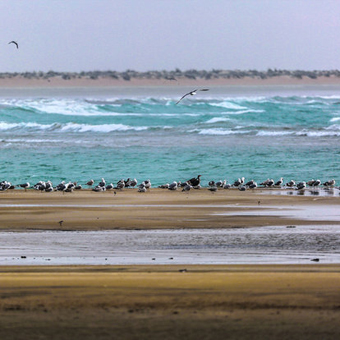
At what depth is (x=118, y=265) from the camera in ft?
30.0

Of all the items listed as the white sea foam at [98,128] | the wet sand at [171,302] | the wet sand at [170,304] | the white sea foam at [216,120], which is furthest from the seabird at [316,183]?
the white sea foam at [216,120]

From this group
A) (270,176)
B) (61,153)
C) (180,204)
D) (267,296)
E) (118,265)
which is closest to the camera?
(267,296)

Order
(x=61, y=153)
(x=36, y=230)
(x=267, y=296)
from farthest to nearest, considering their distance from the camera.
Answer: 1. (x=61, y=153)
2. (x=36, y=230)
3. (x=267, y=296)

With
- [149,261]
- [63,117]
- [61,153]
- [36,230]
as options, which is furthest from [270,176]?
[63,117]

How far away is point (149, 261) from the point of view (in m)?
9.50

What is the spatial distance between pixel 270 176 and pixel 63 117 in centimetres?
3684

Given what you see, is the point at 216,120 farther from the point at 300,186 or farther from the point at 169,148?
the point at 300,186

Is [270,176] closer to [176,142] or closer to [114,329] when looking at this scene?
[176,142]

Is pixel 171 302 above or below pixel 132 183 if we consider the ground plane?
above

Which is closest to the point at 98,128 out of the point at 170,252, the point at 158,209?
the point at 158,209

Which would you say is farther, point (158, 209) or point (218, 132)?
point (218, 132)

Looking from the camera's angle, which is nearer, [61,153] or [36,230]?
[36,230]

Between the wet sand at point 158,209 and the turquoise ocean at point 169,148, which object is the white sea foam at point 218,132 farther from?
the wet sand at point 158,209

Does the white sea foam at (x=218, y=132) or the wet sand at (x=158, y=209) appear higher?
the wet sand at (x=158, y=209)
